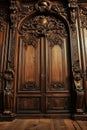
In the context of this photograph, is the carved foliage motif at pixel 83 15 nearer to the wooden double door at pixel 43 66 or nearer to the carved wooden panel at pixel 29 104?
the wooden double door at pixel 43 66

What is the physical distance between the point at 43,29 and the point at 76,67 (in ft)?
4.16

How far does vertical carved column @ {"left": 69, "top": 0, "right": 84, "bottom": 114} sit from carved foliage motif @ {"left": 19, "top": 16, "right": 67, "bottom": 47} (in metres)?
0.28

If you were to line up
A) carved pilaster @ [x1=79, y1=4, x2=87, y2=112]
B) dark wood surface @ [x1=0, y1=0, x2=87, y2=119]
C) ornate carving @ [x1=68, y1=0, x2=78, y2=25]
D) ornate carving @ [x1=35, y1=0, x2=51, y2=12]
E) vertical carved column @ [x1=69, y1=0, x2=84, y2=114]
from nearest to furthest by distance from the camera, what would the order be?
vertical carved column @ [x1=69, y1=0, x2=84, y2=114] < dark wood surface @ [x1=0, y1=0, x2=87, y2=119] < carved pilaster @ [x1=79, y1=4, x2=87, y2=112] < ornate carving @ [x1=68, y1=0, x2=78, y2=25] < ornate carving @ [x1=35, y1=0, x2=51, y2=12]

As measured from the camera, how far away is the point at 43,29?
12.9 ft

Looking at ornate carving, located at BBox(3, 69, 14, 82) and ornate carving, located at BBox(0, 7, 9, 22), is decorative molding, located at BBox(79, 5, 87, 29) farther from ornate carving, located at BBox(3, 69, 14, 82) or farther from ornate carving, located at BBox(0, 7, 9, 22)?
ornate carving, located at BBox(3, 69, 14, 82)

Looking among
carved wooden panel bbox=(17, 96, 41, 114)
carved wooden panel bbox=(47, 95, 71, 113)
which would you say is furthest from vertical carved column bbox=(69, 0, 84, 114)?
carved wooden panel bbox=(17, 96, 41, 114)

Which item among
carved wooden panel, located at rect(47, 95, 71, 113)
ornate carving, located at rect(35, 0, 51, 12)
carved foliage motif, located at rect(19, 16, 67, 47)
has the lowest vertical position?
carved wooden panel, located at rect(47, 95, 71, 113)

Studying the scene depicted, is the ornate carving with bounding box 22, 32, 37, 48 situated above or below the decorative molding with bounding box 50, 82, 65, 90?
above

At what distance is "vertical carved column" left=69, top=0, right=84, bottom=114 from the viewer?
3.30m

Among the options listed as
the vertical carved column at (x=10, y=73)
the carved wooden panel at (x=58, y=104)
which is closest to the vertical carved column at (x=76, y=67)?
the carved wooden panel at (x=58, y=104)

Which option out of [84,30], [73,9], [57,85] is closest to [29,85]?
[57,85]

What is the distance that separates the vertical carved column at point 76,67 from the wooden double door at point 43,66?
18 cm

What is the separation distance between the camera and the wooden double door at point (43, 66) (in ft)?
11.6

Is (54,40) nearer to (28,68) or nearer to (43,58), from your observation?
(43,58)
